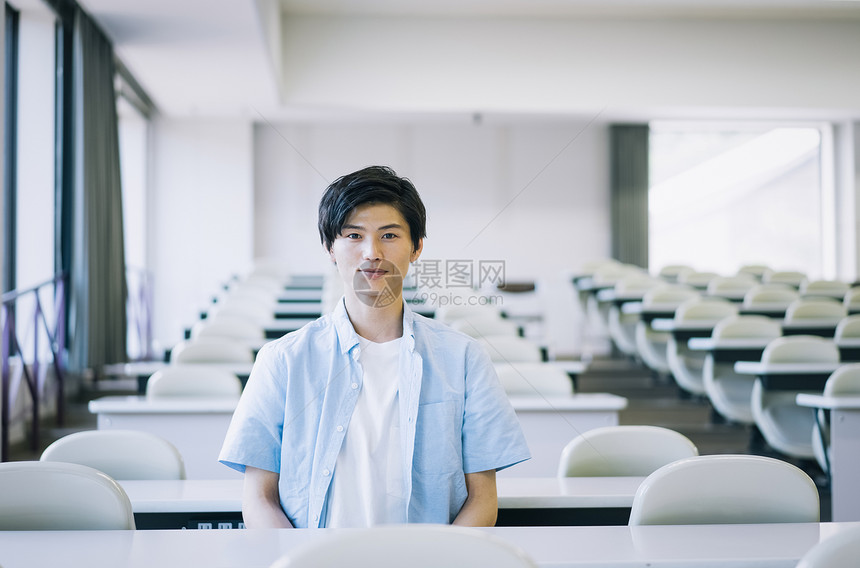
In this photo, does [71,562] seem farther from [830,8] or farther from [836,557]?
[830,8]

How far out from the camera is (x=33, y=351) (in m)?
4.97

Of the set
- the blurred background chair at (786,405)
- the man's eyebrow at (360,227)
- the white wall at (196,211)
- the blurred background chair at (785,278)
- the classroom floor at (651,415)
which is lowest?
the classroom floor at (651,415)

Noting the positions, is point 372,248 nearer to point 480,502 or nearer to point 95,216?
point 480,502

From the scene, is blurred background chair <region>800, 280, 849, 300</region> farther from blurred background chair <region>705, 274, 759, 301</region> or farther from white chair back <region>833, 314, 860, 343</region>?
white chair back <region>833, 314, 860, 343</region>

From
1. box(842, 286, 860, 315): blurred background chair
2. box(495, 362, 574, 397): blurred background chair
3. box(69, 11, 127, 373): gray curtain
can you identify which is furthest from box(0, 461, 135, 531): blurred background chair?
box(842, 286, 860, 315): blurred background chair

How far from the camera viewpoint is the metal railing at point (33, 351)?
13.6 ft

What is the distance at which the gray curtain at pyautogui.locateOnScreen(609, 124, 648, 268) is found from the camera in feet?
31.7

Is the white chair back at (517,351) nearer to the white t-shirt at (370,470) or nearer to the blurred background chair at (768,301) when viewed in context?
the white t-shirt at (370,470)

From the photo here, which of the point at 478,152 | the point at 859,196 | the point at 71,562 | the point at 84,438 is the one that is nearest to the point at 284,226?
the point at 478,152

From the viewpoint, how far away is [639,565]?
122cm

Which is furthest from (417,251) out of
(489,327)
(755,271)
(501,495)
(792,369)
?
(755,271)

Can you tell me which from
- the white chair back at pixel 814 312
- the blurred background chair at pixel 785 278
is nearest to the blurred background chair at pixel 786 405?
the white chair back at pixel 814 312

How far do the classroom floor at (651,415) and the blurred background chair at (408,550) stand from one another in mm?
2738

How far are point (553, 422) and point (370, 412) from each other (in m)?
1.68
